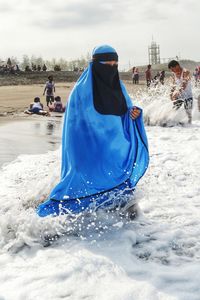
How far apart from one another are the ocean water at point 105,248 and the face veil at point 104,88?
1.00 m

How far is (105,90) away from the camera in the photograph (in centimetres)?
421

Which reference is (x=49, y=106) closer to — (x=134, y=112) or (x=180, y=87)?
(x=180, y=87)

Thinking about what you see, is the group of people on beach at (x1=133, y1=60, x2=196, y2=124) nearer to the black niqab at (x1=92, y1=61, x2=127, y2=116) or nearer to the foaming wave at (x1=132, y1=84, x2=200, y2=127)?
the foaming wave at (x1=132, y1=84, x2=200, y2=127)

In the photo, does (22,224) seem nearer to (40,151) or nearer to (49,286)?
(49,286)

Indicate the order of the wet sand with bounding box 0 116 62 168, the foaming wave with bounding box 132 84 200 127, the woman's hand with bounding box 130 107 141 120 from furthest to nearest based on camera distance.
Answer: the foaming wave with bounding box 132 84 200 127 < the wet sand with bounding box 0 116 62 168 < the woman's hand with bounding box 130 107 141 120

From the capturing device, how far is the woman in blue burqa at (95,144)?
13.5 ft

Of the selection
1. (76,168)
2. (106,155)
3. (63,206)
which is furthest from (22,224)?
(106,155)

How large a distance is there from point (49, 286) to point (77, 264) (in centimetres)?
39

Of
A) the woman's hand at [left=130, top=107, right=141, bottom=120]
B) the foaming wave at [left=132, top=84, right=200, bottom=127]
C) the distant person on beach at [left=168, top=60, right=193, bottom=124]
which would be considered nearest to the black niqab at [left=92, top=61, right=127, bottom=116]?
the woman's hand at [left=130, top=107, right=141, bottom=120]

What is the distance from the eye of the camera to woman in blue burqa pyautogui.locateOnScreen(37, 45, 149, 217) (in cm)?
412

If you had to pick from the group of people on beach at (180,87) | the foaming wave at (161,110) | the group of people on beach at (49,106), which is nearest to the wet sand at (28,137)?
the group of people on beach at (49,106)

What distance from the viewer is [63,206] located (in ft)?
13.5

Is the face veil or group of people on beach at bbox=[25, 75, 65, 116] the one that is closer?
the face veil

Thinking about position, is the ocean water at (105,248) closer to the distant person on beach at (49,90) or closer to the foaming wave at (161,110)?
the foaming wave at (161,110)
